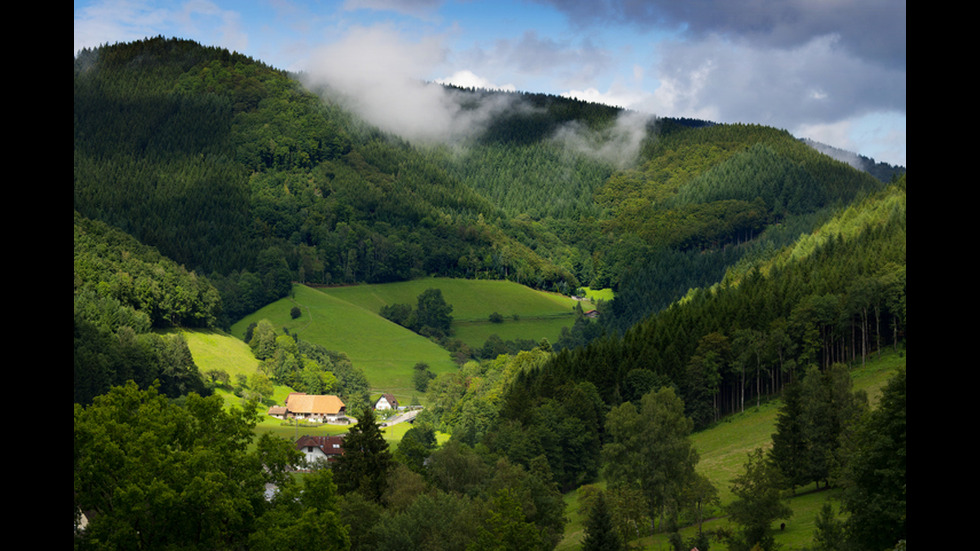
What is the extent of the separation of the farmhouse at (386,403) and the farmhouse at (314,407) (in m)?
11.5

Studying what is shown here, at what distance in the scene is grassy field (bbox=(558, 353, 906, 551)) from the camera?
191 feet

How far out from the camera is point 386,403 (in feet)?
522

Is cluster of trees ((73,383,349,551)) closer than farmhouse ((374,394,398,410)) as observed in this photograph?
Yes

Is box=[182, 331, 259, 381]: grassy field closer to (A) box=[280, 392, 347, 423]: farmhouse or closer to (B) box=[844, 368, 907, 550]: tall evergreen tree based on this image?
(A) box=[280, 392, 347, 423]: farmhouse

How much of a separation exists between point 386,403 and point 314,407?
1890 centimetres

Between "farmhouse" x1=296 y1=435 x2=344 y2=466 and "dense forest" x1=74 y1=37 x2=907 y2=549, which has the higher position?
"dense forest" x1=74 y1=37 x2=907 y2=549

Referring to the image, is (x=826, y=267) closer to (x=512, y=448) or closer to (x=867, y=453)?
(x=512, y=448)

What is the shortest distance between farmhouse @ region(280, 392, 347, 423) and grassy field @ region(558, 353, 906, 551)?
Answer: 66077 millimetres

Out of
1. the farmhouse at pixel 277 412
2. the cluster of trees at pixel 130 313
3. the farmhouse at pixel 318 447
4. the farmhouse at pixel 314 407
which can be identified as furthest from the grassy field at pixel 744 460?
the cluster of trees at pixel 130 313

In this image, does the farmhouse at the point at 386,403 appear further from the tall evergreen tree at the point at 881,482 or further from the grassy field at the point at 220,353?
the tall evergreen tree at the point at 881,482

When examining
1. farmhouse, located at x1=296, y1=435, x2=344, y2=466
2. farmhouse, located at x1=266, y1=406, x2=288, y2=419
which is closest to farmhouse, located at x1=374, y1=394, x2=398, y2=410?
farmhouse, located at x1=266, y1=406, x2=288, y2=419

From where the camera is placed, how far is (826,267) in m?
119

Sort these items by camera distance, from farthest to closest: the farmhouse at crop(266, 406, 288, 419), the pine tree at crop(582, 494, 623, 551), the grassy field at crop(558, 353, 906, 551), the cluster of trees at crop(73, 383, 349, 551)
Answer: the farmhouse at crop(266, 406, 288, 419) < the grassy field at crop(558, 353, 906, 551) < the pine tree at crop(582, 494, 623, 551) < the cluster of trees at crop(73, 383, 349, 551)
